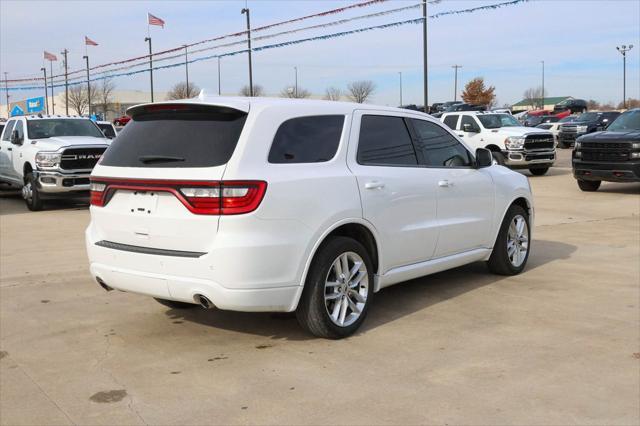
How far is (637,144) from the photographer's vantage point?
574 inches

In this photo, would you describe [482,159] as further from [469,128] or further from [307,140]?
[469,128]

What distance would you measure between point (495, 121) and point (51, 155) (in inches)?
535

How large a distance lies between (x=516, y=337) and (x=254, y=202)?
2247 millimetres

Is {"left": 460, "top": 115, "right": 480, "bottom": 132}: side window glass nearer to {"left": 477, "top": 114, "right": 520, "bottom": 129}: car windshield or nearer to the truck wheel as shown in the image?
{"left": 477, "top": 114, "right": 520, "bottom": 129}: car windshield

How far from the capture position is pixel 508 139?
2058 centimetres

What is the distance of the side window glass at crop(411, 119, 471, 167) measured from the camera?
6105 mm

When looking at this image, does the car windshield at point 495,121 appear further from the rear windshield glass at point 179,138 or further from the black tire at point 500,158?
the rear windshield glass at point 179,138

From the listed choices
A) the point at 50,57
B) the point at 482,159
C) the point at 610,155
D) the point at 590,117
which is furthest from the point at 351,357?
the point at 50,57

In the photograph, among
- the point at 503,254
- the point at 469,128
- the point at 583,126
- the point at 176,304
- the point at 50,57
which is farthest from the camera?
the point at 50,57

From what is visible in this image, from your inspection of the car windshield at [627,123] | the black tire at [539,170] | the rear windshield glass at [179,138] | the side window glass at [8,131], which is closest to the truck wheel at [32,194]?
the side window glass at [8,131]

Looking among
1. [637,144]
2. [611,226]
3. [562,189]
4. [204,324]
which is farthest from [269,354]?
[562,189]

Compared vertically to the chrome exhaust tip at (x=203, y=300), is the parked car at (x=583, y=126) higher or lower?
higher

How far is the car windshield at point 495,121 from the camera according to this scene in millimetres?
21469

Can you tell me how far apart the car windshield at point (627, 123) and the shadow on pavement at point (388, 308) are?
9542 millimetres
